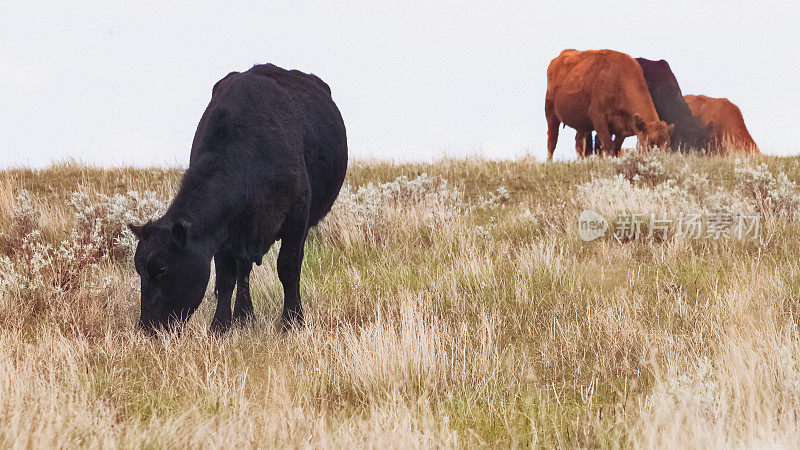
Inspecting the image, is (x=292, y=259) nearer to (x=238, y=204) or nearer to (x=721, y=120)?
(x=238, y=204)

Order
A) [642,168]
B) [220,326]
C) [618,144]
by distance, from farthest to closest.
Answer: [618,144] < [642,168] < [220,326]

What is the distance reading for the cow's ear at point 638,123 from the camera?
15.5 meters

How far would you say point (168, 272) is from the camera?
432 cm

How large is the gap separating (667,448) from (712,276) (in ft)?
12.9

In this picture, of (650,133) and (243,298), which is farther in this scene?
(650,133)

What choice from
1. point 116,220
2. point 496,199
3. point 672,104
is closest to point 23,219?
point 116,220

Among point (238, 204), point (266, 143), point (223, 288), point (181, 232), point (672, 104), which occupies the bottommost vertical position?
point (223, 288)

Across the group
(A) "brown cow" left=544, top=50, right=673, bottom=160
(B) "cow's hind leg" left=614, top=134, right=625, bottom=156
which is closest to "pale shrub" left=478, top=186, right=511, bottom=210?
(A) "brown cow" left=544, top=50, right=673, bottom=160

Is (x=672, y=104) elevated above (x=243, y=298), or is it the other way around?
(x=672, y=104)

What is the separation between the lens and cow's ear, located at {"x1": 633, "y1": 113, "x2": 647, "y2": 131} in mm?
→ 15523

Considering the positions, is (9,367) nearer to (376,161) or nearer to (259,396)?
(259,396)

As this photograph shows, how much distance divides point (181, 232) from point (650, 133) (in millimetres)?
13433

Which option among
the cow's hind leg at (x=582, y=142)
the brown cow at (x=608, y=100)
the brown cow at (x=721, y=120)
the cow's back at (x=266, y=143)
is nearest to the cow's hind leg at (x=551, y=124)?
the cow's hind leg at (x=582, y=142)

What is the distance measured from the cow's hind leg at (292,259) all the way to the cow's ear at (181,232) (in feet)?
3.77
